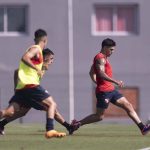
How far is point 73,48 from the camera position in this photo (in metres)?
39.6

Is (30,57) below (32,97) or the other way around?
the other way around

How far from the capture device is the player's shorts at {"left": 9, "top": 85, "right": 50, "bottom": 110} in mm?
15453

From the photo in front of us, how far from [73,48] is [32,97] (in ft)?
79.0

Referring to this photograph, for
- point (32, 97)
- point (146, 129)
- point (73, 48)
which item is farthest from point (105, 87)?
point (73, 48)

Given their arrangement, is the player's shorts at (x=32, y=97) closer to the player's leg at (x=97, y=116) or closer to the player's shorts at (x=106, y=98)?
the player's shorts at (x=106, y=98)

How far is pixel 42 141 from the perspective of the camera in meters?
15.0

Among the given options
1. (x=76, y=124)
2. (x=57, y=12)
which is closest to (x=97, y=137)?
(x=76, y=124)

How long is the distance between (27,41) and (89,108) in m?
3.85

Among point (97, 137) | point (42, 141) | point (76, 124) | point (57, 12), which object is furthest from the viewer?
point (57, 12)

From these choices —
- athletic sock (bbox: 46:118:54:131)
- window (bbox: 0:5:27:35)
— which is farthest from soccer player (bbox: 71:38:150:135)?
window (bbox: 0:5:27:35)

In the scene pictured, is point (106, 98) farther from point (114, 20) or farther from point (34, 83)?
point (114, 20)

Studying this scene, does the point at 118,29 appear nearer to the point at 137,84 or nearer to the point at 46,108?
the point at 137,84

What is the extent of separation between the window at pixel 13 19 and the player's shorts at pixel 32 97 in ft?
80.1

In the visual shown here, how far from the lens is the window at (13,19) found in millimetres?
40094
